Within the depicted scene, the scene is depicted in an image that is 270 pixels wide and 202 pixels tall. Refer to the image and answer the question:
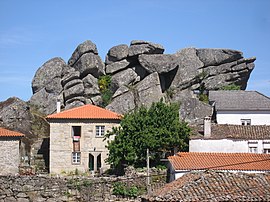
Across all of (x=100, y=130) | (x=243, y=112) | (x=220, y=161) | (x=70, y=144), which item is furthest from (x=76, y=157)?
(x=220, y=161)

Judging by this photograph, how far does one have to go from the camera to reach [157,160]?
159 ft

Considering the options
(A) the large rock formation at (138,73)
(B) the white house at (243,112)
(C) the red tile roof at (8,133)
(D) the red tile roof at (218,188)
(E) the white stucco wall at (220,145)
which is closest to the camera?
(D) the red tile roof at (218,188)

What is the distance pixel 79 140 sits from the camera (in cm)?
5672

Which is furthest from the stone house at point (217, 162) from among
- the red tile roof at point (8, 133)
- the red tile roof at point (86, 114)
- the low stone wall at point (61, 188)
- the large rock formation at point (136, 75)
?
the large rock formation at point (136, 75)

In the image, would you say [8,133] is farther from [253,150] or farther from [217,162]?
[253,150]

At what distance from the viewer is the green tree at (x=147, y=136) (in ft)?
157

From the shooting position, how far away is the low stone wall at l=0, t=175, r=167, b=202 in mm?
46750

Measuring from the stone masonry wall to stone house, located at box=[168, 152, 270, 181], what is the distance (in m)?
15.8

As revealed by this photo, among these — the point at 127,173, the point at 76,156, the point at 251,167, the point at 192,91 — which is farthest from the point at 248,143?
the point at 192,91

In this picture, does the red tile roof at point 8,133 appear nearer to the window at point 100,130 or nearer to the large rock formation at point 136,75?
the window at point 100,130

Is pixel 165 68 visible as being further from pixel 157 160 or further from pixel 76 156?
pixel 157 160

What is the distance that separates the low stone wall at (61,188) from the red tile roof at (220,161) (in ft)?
12.5

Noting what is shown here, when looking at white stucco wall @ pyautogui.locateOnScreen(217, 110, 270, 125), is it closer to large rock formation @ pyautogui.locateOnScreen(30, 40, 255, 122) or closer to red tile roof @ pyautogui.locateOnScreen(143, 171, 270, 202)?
large rock formation @ pyautogui.locateOnScreen(30, 40, 255, 122)

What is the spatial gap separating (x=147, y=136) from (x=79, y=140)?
34.9 ft
